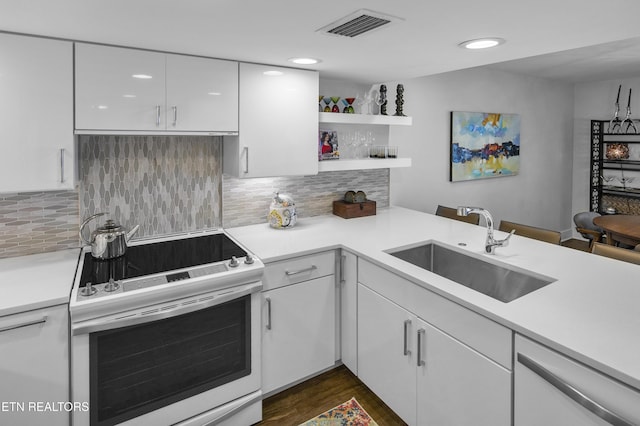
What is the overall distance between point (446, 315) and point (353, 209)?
1490 millimetres

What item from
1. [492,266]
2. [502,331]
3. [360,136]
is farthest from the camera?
[360,136]

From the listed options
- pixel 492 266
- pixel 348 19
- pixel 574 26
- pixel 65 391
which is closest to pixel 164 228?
pixel 65 391

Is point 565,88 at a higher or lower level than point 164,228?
higher

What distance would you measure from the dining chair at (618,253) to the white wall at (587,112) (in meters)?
4.04

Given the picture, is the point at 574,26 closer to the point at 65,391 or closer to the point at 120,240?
the point at 120,240

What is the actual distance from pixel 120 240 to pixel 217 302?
681mm

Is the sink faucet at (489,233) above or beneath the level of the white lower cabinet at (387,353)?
above

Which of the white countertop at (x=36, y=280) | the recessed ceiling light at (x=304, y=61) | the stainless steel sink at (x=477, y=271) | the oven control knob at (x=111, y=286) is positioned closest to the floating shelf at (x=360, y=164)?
the recessed ceiling light at (x=304, y=61)

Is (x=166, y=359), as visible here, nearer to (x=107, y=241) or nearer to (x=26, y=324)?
(x=26, y=324)

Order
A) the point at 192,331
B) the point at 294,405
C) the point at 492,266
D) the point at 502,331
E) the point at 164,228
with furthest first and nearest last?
1. the point at 164,228
2. the point at 294,405
3. the point at 492,266
4. the point at 192,331
5. the point at 502,331

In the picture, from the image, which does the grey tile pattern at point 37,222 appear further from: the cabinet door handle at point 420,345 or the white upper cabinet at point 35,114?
the cabinet door handle at point 420,345

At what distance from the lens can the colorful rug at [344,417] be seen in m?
2.07

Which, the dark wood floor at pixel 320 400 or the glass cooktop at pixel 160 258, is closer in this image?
the glass cooktop at pixel 160 258

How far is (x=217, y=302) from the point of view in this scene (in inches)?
72.9
